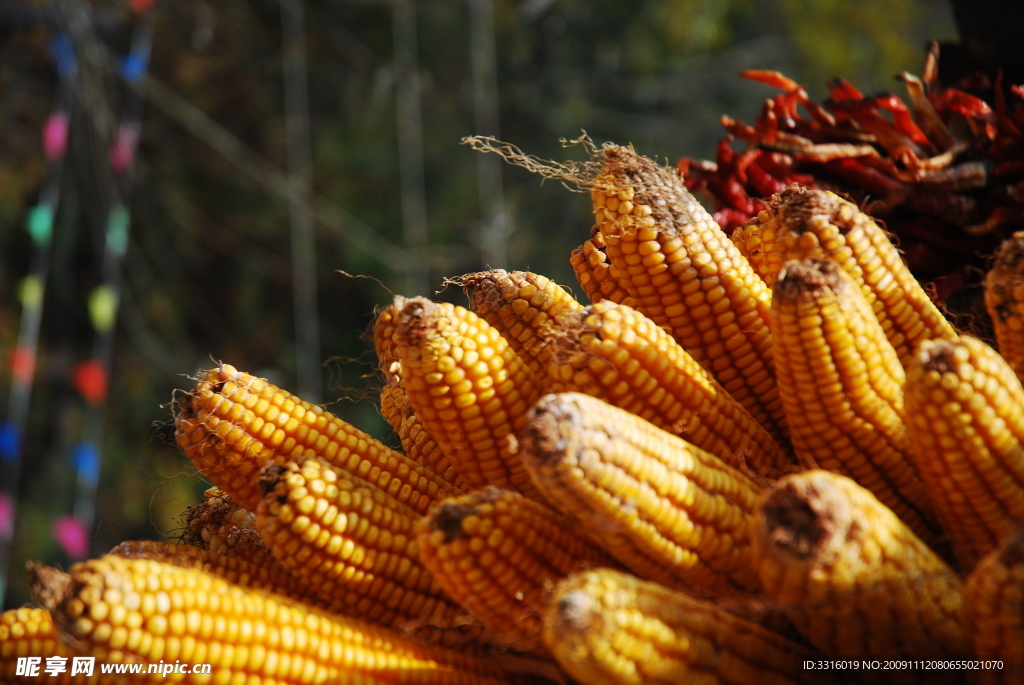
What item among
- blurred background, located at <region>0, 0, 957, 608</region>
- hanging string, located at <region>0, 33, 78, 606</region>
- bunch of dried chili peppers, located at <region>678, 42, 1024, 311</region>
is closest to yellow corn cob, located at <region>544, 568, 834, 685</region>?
bunch of dried chili peppers, located at <region>678, 42, 1024, 311</region>

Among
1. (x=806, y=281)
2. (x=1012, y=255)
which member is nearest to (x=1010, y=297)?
(x=1012, y=255)

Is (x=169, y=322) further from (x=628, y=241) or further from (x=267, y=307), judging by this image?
(x=628, y=241)

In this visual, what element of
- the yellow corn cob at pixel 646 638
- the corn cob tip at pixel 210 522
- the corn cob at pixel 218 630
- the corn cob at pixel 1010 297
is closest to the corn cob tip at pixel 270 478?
the corn cob at pixel 218 630

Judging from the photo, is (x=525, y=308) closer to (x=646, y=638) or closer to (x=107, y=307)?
(x=646, y=638)

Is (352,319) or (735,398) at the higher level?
(352,319)

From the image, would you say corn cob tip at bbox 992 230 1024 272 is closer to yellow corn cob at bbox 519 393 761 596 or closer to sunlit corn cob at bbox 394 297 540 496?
yellow corn cob at bbox 519 393 761 596

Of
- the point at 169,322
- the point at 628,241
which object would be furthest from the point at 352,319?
the point at 628,241

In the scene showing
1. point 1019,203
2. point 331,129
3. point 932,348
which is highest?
point 331,129

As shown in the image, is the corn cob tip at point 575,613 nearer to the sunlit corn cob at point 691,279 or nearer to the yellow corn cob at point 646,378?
the yellow corn cob at point 646,378
